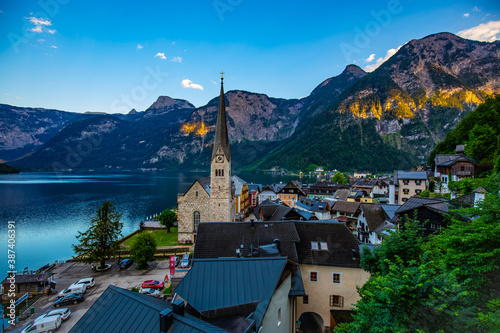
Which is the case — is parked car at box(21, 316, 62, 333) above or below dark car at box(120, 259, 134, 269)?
above

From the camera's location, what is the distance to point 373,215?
35000 mm

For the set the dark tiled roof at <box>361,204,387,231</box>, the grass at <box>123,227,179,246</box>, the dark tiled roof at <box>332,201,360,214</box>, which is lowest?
the grass at <box>123,227,179,246</box>

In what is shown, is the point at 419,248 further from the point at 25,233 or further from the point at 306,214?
the point at 25,233

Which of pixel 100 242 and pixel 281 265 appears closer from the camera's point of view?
pixel 281 265

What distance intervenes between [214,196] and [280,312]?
2993cm

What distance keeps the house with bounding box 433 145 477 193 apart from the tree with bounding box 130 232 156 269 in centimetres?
5202

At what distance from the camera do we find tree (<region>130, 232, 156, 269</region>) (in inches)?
1188

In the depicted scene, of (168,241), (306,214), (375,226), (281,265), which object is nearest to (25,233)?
(168,241)

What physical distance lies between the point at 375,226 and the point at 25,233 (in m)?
77.1

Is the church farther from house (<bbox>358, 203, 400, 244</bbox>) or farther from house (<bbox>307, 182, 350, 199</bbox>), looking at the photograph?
house (<bbox>307, 182, 350, 199</bbox>)

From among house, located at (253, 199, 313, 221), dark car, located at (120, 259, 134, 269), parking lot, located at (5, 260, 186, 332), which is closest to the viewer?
parking lot, located at (5, 260, 186, 332)

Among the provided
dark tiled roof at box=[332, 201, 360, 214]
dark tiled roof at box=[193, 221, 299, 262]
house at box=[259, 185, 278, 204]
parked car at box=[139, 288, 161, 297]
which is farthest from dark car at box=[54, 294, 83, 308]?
house at box=[259, 185, 278, 204]

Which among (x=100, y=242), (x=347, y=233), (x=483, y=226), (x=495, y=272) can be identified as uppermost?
(x=483, y=226)

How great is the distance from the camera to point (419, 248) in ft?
44.3
